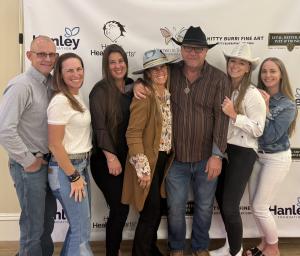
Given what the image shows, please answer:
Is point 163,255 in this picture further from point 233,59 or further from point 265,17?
point 265,17

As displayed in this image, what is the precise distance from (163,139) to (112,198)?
51 centimetres

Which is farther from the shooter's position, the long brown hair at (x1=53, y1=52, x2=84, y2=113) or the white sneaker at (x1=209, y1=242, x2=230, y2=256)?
the white sneaker at (x1=209, y1=242, x2=230, y2=256)

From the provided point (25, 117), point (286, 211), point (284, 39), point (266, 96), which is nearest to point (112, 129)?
point (25, 117)

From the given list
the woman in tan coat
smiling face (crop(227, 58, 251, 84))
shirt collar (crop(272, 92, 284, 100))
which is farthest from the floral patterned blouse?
shirt collar (crop(272, 92, 284, 100))

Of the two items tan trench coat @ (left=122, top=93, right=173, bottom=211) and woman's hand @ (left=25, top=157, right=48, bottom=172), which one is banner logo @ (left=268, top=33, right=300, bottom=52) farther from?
woman's hand @ (left=25, top=157, right=48, bottom=172)

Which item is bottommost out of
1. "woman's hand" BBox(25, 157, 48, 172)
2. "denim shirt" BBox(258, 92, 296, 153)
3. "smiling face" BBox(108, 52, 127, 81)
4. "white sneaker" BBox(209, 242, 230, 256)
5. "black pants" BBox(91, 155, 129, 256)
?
"white sneaker" BBox(209, 242, 230, 256)

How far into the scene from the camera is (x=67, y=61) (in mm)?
1889

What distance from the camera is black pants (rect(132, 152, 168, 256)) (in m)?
2.27

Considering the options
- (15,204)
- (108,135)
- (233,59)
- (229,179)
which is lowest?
(15,204)

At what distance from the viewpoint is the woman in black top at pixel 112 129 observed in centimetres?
221

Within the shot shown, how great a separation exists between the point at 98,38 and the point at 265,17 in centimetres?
126

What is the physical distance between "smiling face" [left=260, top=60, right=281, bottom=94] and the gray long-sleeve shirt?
4.75 feet

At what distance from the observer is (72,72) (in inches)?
74.0

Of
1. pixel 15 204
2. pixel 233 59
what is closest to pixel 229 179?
pixel 233 59
